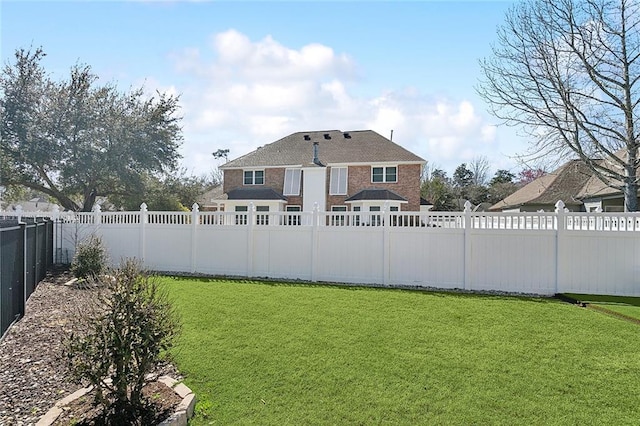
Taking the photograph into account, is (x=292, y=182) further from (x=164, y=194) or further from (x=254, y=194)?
(x=164, y=194)

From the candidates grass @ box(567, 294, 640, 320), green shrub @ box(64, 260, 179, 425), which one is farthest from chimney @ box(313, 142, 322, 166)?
green shrub @ box(64, 260, 179, 425)

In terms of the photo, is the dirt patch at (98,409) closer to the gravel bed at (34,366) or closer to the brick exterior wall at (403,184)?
the gravel bed at (34,366)

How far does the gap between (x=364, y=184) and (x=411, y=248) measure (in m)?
13.8

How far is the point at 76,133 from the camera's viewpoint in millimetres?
19156

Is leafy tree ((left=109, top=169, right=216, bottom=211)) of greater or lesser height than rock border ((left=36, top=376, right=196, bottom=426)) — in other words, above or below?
above

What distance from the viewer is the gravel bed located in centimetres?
346

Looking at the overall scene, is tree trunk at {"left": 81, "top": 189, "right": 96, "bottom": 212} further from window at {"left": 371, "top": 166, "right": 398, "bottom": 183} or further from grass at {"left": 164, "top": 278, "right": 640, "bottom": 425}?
grass at {"left": 164, "top": 278, "right": 640, "bottom": 425}

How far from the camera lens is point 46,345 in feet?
16.3

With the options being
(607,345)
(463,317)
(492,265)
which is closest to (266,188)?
(492,265)

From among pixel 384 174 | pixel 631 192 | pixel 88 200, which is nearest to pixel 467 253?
pixel 631 192

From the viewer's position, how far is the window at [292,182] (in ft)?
78.3

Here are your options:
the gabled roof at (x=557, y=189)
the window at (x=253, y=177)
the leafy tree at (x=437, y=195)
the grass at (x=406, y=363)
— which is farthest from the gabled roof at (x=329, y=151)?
the grass at (x=406, y=363)

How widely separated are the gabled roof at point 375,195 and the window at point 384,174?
0.68 metres

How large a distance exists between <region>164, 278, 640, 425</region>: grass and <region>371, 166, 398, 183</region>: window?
52.5ft
